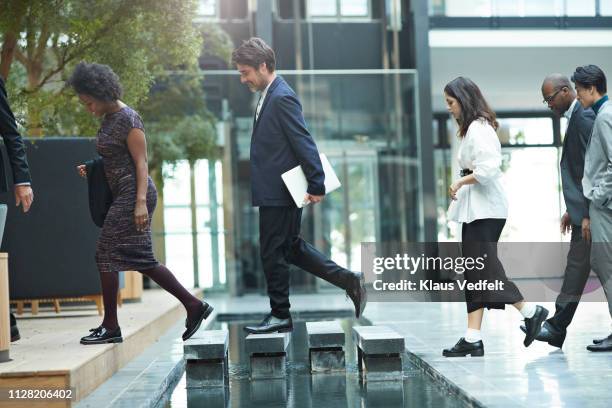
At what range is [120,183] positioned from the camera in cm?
561

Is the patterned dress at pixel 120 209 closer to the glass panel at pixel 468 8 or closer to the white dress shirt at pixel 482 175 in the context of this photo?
the white dress shirt at pixel 482 175

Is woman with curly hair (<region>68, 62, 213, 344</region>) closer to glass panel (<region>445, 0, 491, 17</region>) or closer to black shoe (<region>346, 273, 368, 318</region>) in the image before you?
black shoe (<region>346, 273, 368, 318</region>)

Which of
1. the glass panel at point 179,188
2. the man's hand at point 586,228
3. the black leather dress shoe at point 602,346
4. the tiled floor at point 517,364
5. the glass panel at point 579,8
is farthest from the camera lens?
the glass panel at point 579,8

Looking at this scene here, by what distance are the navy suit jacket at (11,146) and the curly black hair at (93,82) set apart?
0.48 m

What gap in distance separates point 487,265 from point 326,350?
1.06m

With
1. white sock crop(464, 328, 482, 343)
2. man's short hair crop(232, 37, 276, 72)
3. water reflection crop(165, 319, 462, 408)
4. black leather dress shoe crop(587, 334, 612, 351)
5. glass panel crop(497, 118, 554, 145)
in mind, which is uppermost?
glass panel crop(497, 118, 554, 145)

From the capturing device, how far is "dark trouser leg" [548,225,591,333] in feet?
20.5

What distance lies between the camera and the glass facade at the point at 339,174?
626 inches

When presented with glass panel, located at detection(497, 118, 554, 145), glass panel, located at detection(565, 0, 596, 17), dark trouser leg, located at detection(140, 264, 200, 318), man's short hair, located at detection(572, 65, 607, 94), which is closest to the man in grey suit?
man's short hair, located at detection(572, 65, 607, 94)

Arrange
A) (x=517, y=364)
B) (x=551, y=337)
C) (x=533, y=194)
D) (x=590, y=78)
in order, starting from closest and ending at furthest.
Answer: (x=517, y=364), (x=590, y=78), (x=551, y=337), (x=533, y=194)

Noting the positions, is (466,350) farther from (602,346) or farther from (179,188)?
(179,188)

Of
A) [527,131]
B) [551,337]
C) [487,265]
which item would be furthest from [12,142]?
[527,131]

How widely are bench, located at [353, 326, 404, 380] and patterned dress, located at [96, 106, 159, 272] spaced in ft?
4.20

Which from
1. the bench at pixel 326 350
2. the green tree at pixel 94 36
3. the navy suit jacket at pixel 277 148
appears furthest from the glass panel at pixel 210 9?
the bench at pixel 326 350
